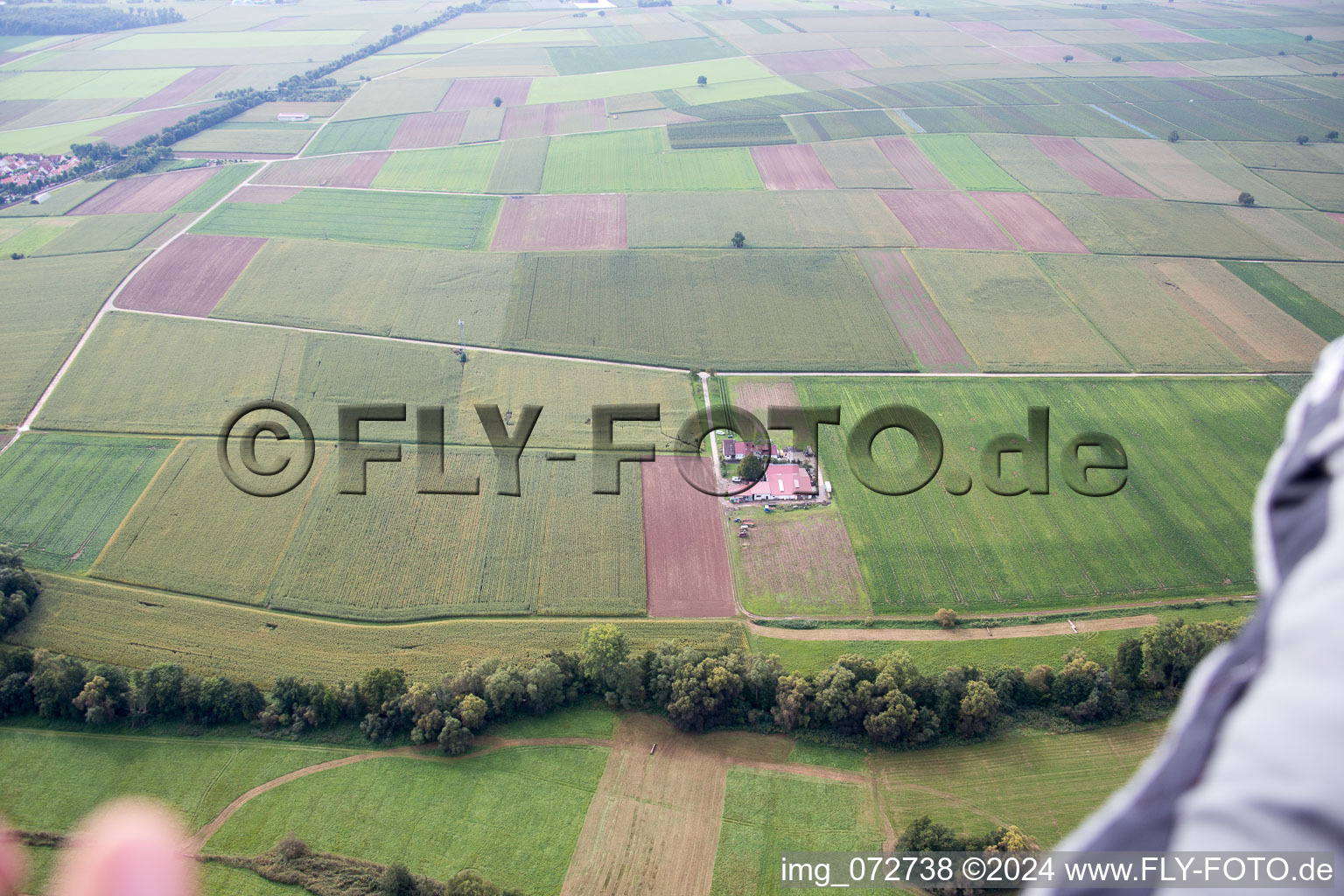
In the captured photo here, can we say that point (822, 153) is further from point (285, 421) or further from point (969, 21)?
point (969, 21)

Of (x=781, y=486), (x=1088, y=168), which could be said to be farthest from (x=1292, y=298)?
(x=781, y=486)

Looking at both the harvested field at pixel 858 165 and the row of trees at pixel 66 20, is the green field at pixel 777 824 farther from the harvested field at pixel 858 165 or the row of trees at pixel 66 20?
the row of trees at pixel 66 20

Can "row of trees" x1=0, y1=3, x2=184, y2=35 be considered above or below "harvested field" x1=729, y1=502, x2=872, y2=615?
above

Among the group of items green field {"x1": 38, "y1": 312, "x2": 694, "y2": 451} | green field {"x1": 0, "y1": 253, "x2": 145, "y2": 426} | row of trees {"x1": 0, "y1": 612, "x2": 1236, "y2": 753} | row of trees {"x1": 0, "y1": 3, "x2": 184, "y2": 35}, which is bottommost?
row of trees {"x1": 0, "y1": 612, "x2": 1236, "y2": 753}

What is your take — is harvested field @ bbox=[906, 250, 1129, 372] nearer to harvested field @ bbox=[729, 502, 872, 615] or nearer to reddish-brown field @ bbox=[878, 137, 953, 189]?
reddish-brown field @ bbox=[878, 137, 953, 189]

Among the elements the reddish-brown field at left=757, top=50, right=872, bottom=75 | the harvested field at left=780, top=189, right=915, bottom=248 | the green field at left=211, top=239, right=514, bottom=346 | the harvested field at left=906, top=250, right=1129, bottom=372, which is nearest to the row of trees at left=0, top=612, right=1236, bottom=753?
the harvested field at left=906, top=250, right=1129, bottom=372

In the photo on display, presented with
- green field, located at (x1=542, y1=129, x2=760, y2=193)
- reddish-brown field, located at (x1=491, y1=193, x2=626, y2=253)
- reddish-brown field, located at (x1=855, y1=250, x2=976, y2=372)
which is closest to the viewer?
reddish-brown field, located at (x1=855, y1=250, x2=976, y2=372)

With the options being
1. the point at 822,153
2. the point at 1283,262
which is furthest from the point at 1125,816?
the point at 822,153
